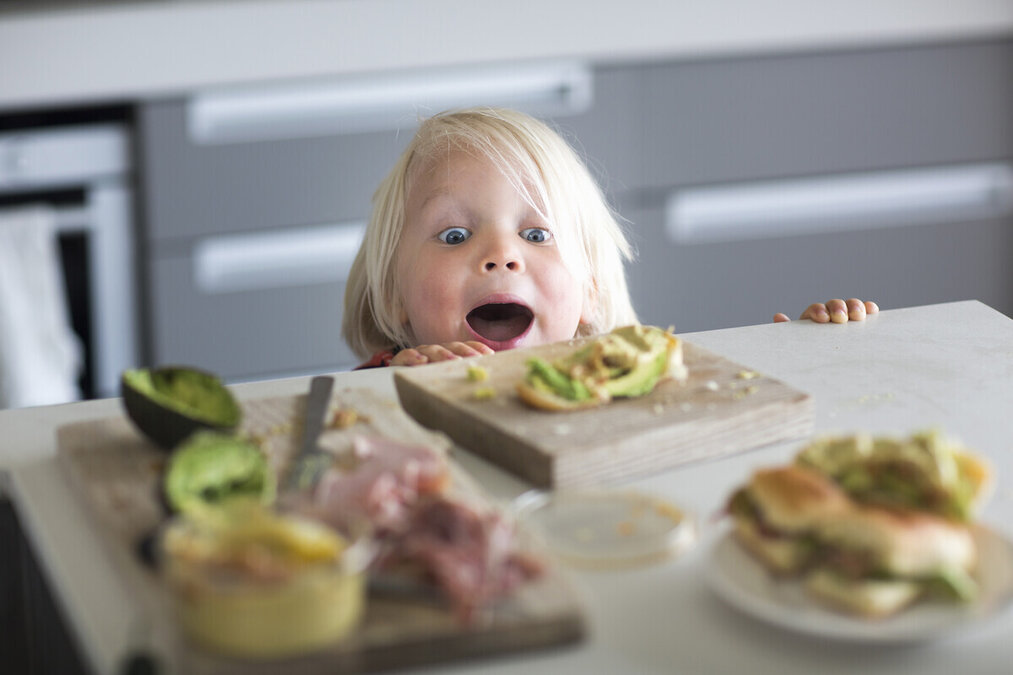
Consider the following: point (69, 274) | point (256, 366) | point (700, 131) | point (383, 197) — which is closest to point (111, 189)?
point (69, 274)

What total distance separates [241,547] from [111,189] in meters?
1.84

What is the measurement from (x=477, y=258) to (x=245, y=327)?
1.11m

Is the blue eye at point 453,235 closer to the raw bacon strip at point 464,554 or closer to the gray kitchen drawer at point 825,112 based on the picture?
the raw bacon strip at point 464,554

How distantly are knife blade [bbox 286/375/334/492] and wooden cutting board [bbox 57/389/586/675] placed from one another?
0.04 ft

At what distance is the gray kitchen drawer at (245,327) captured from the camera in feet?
7.54

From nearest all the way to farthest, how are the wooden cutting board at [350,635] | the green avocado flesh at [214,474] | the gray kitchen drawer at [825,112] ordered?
1. the wooden cutting board at [350,635]
2. the green avocado flesh at [214,474]
3. the gray kitchen drawer at [825,112]

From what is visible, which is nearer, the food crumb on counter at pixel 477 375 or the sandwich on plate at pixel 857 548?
the sandwich on plate at pixel 857 548

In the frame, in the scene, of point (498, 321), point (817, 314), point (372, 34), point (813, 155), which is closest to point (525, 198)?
point (498, 321)

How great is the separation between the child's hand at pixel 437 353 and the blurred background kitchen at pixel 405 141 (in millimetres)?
1167

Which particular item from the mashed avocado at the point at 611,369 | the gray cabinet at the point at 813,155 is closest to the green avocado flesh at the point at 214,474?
the mashed avocado at the point at 611,369

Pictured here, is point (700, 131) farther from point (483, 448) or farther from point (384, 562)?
point (384, 562)

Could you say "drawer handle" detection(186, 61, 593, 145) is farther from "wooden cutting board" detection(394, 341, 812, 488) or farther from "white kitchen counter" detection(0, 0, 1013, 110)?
"wooden cutting board" detection(394, 341, 812, 488)

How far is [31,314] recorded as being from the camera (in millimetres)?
2227

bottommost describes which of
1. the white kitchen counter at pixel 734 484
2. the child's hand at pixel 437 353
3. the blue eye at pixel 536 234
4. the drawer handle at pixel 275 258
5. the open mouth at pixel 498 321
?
the drawer handle at pixel 275 258
